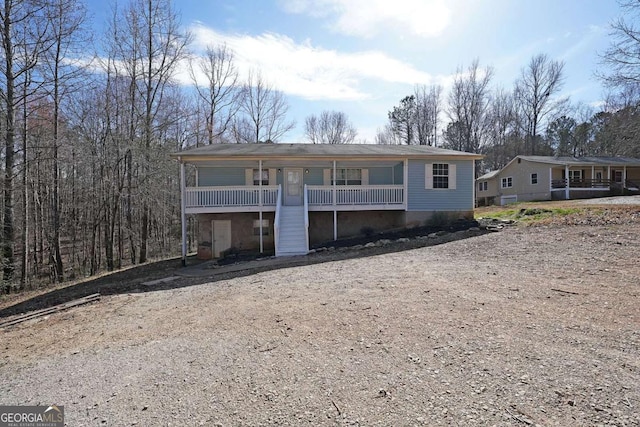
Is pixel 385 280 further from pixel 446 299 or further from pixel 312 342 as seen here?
pixel 312 342

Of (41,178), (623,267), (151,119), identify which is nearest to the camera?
(623,267)

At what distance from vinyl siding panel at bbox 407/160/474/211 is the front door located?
197 inches

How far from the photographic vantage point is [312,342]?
4176 mm

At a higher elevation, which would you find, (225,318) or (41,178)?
(41,178)

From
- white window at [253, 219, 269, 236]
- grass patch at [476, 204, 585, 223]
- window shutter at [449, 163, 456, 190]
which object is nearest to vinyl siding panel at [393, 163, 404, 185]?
window shutter at [449, 163, 456, 190]

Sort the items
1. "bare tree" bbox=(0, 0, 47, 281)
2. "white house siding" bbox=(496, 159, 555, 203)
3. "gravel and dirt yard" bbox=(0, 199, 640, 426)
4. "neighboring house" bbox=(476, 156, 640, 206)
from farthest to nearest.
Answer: "white house siding" bbox=(496, 159, 555, 203) → "neighboring house" bbox=(476, 156, 640, 206) → "bare tree" bbox=(0, 0, 47, 281) → "gravel and dirt yard" bbox=(0, 199, 640, 426)

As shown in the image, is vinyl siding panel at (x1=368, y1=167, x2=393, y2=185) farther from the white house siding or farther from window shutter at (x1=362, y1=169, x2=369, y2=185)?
the white house siding

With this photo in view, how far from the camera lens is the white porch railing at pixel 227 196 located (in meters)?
13.1

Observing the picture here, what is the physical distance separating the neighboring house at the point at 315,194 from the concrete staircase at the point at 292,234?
1.6 inches

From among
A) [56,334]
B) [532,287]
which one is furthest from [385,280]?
[56,334]

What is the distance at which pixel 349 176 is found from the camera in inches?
625

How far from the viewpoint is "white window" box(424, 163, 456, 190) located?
47.4 ft

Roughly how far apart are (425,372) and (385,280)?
3883 millimetres

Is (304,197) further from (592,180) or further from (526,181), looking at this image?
(592,180)
